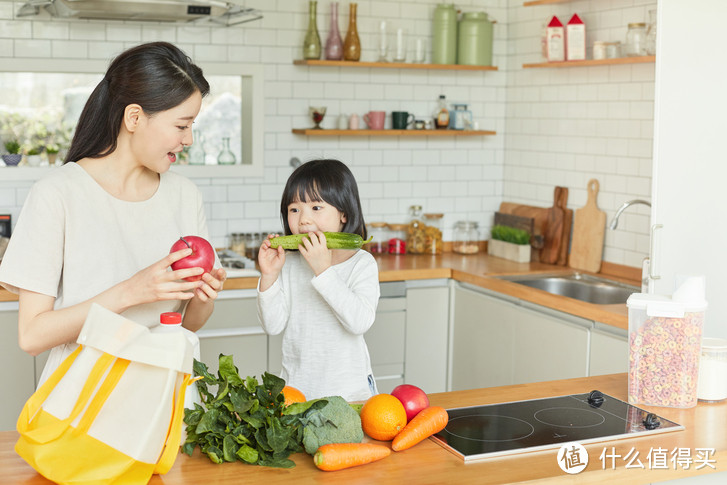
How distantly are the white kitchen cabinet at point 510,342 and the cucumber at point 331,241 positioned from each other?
1.63 metres

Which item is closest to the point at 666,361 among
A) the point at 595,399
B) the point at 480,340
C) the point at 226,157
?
the point at 595,399

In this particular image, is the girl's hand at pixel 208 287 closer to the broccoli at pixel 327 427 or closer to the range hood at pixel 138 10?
the broccoli at pixel 327 427

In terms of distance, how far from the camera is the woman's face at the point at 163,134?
196 cm

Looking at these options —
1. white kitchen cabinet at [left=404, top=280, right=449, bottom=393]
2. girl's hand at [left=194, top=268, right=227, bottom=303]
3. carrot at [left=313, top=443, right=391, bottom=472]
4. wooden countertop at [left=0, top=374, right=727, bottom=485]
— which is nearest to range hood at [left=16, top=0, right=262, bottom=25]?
white kitchen cabinet at [left=404, top=280, right=449, bottom=393]

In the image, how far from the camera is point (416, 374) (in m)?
4.58

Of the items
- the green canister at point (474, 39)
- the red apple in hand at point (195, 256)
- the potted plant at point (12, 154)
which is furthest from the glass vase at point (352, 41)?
the red apple in hand at point (195, 256)

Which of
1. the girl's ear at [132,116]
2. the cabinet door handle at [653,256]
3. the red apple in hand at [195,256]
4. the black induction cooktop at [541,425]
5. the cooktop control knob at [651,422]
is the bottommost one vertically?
the black induction cooktop at [541,425]

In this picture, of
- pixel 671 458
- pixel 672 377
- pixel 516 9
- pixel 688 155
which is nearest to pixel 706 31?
pixel 688 155

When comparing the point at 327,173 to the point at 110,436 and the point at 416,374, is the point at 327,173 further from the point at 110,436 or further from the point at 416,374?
the point at 416,374

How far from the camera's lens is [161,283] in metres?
1.77

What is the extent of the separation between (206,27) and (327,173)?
2.37 metres

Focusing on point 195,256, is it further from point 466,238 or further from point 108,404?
point 466,238

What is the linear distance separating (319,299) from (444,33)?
2860 millimetres

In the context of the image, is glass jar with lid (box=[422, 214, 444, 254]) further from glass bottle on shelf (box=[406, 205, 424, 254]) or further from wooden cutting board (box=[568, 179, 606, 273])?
wooden cutting board (box=[568, 179, 606, 273])
